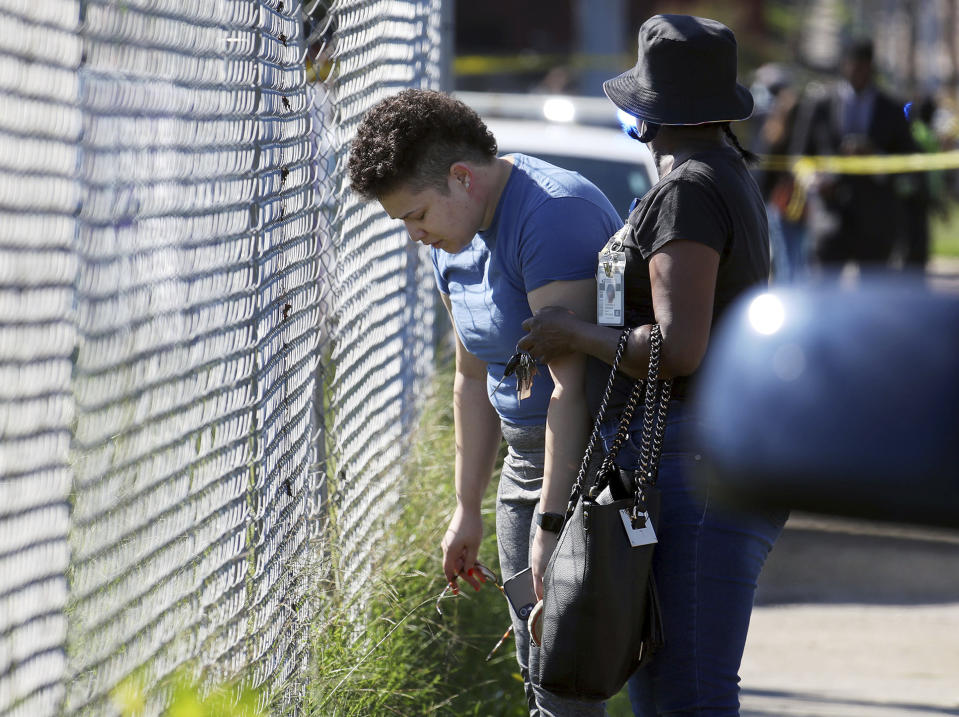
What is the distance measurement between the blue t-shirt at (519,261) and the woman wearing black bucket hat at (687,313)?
0.16 m

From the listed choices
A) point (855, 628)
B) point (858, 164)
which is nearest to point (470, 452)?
point (855, 628)

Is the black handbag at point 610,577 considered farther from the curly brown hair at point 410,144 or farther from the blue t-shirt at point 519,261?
the curly brown hair at point 410,144

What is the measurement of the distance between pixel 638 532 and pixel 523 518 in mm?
634

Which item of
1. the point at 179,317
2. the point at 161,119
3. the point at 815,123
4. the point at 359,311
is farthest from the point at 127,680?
the point at 815,123

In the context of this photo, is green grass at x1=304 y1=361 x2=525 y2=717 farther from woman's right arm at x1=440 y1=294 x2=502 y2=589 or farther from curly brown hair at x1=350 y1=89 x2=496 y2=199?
curly brown hair at x1=350 y1=89 x2=496 y2=199

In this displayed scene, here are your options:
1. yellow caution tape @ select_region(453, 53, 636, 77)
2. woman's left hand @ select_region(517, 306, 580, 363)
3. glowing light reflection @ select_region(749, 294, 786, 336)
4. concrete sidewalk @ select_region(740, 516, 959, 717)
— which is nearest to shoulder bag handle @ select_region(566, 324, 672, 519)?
woman's left hand @ select_region(517, 306, 580, 363)

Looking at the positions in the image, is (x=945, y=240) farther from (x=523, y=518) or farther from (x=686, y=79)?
(x=686, y=79)

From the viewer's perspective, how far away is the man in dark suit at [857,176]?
10.3 m

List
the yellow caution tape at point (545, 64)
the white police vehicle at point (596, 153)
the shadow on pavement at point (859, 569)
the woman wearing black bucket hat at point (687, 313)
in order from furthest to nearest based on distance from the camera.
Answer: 1. the yellow caution tape at point (545, 64)
2. the white police vehicle at point (596, 153)
3. the shadow on pavement at point (859, 569)
4. the woman wearing black bucket hat at point (687, 313)

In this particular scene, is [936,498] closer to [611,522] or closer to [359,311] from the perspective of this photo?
[611,522]

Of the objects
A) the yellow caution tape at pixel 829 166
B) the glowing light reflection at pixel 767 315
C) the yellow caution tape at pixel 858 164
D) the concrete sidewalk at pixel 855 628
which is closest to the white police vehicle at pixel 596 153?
the concrete sidewalk at pixel 855 628

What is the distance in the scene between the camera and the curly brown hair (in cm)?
309

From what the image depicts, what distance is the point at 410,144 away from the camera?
3094 mm

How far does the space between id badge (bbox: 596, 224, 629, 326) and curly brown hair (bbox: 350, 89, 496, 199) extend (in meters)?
0.44
